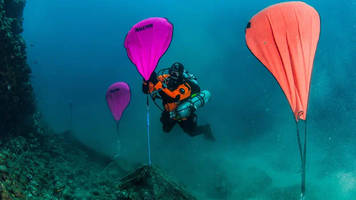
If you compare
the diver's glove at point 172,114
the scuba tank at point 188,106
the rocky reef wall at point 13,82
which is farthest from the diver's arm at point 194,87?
the rocky reef wall at point 13,82

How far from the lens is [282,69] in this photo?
12.9ft

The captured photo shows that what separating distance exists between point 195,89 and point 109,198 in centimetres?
512

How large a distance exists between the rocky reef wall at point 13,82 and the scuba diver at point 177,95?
22.9 ft

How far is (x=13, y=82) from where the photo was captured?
902cm

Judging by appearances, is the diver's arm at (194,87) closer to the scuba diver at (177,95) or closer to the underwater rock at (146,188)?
the scuba diver at (177,95)

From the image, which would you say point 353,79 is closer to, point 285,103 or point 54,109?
point 285,103

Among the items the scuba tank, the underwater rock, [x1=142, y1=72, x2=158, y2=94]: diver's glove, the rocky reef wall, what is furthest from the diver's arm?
the rocky reef wall

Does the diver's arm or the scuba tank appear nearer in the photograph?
the scuba tank

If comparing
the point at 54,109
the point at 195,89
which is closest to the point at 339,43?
the point at 195,89

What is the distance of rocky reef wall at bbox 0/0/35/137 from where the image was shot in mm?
8539

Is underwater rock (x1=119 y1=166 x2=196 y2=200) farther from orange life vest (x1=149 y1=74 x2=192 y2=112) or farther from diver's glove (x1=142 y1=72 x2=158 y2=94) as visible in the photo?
orange life vest (x1=149 y1=74 x2=192 y2=112)

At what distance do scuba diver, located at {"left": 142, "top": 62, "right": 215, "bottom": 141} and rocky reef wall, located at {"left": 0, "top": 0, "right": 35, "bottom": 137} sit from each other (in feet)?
22.9

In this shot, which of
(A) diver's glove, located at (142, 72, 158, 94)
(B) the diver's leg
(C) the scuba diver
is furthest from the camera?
(B) the diver's leg

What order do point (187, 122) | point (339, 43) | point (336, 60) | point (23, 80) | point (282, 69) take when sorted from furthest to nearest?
point (339, 43) < point (336, 60) < point (23, 80) < point (187, 122) < point (282, 69)
